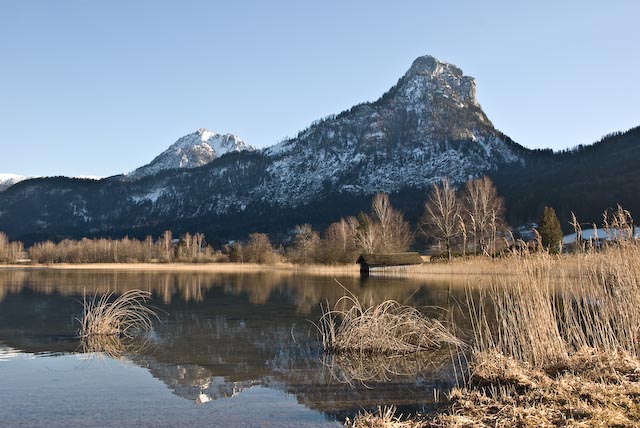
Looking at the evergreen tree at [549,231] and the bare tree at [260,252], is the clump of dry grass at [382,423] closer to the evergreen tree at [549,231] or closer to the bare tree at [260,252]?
the evergreen tree at [549,231]

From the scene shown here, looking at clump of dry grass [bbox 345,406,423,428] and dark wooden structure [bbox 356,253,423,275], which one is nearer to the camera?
clump of dry grass [bbox 345,406,423,428]

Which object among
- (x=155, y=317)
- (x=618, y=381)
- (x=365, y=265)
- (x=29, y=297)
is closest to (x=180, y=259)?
(x=365, y=265)

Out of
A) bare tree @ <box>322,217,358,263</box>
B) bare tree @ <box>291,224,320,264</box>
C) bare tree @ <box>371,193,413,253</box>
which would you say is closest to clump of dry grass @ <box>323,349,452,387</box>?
bare tree @ <box>371,193,413,253</box>

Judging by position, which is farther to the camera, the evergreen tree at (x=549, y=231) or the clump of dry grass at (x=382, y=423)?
the evergreen tree at (x=549, y=231)

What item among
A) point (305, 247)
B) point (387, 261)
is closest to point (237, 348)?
point (387, 261)

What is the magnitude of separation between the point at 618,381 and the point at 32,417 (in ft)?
32.0

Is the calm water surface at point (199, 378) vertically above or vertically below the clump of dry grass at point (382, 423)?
below

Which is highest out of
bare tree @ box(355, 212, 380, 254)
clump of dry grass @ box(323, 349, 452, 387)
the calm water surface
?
bare tree @ box(355, 212, 380, 254)

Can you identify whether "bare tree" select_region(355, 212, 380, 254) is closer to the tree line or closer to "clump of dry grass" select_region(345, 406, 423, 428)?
the tree line

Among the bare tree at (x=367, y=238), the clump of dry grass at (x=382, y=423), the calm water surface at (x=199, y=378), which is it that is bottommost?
the calm water surface at (x=199, y=378)

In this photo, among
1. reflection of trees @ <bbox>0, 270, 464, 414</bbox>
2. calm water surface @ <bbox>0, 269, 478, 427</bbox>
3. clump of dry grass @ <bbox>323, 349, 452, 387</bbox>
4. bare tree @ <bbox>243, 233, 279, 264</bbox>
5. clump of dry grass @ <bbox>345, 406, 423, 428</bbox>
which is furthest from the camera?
bare tree @ <bbox>243, 233, 279, 264</bbox>

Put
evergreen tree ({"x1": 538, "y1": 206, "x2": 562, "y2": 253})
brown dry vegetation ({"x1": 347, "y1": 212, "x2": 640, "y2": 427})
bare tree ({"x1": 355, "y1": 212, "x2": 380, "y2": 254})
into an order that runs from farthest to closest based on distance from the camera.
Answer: bare tree ({"x1": 355, "y1": 212, "x2": 380, "y2": 254})
evergreen tree ({"x1": 538, "y1": 206, "x2": 562, "y2": 253})
brown dry vegetation ({"x1": 347, "y1": 212, "x2": 640, "y2": 427})

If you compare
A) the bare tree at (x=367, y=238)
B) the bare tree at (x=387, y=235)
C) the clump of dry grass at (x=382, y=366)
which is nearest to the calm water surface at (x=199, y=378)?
the clump of dry grass at (x=382, y=366)

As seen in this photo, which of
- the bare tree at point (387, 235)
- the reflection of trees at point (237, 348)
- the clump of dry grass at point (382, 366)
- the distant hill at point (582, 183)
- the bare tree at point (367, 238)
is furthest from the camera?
the distant hill at point (582, 183)
